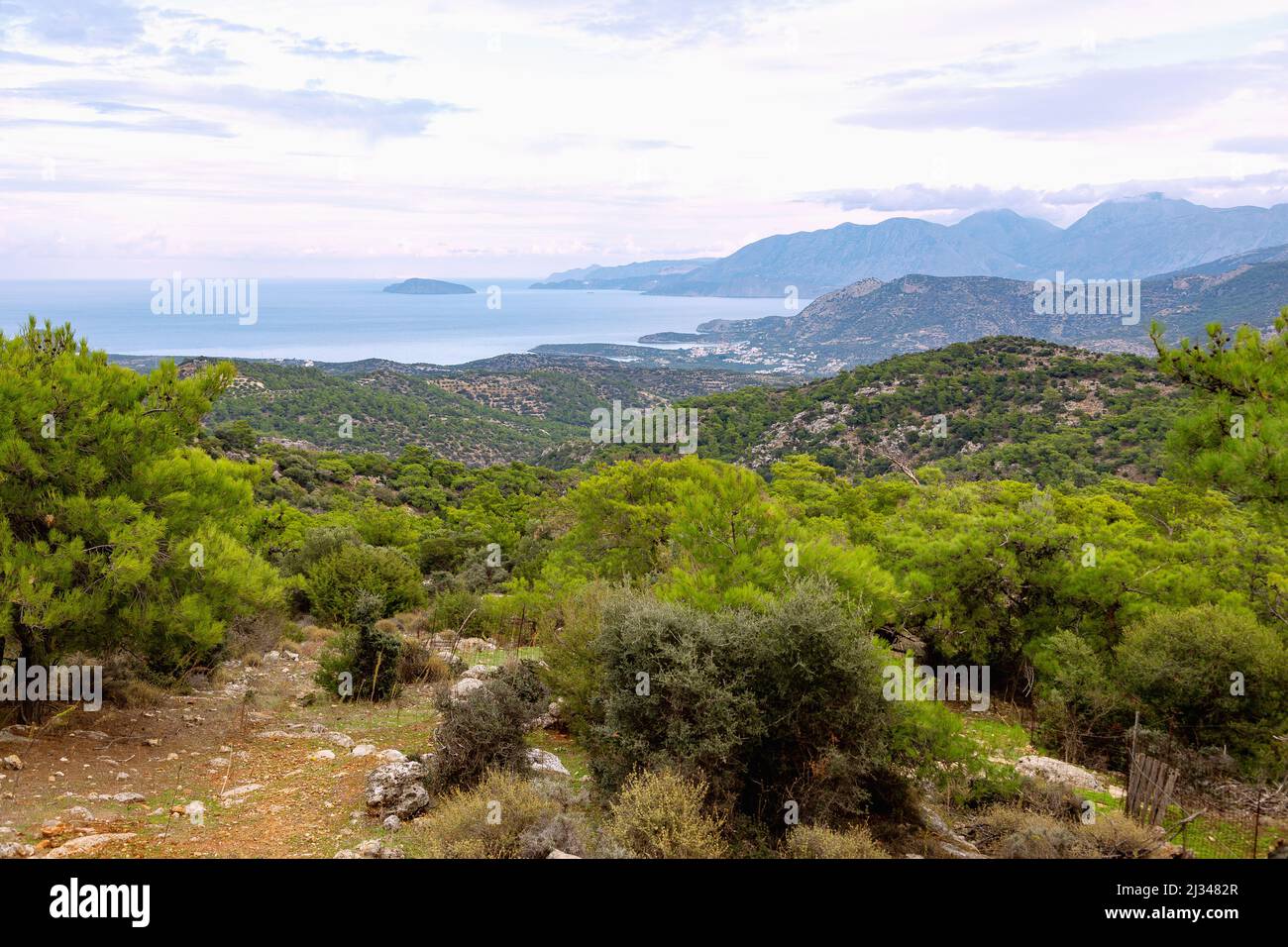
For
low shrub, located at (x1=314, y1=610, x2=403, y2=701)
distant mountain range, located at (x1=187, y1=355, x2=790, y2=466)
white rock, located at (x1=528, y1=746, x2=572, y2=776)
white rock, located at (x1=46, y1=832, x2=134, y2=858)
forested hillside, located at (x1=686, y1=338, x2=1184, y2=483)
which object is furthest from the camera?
distant mountain range, located at (x1=187, y1=355, x2=790, y2=466)

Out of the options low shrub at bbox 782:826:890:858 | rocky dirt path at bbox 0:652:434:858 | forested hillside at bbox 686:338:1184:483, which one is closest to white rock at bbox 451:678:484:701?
rocky dirt path at bbox 0:652:434:858

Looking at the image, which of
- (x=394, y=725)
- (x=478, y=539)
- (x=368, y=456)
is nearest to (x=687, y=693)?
(x=394, y=725)

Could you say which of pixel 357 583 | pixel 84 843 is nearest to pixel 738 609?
pixel 84 843

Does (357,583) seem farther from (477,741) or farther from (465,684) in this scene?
(477,741)

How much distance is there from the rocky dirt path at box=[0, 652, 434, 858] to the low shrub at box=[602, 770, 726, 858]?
8.59ft

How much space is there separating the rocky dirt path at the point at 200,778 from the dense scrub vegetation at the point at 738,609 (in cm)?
92

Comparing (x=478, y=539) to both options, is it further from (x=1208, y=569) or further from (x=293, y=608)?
(x=1208, y=569)

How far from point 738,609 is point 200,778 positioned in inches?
241

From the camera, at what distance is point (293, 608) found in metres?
20.2

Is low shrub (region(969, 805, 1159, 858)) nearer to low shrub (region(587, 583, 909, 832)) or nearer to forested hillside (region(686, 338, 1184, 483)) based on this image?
low shrub (region(587, 583, 909, 832))

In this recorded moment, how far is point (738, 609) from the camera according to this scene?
27.7ft

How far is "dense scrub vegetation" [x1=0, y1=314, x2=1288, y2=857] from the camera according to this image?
287 inches

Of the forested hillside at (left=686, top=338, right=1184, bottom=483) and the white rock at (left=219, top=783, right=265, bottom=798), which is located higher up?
the forested hillside at (left=686, top=338, right=1184, bottom=483)

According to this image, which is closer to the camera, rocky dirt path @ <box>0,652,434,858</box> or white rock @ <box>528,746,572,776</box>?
rocky dirt path @ <box>0,652,434,858</box>
